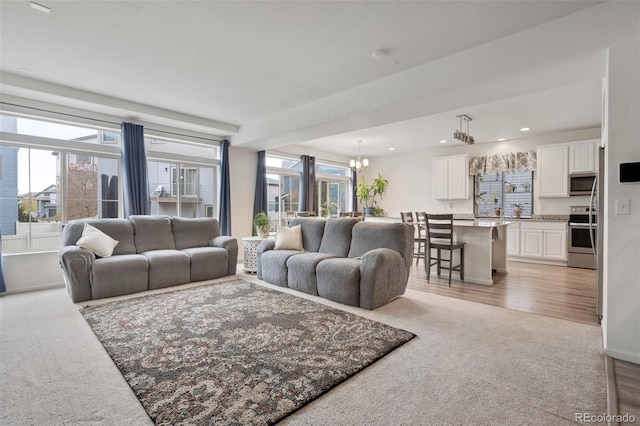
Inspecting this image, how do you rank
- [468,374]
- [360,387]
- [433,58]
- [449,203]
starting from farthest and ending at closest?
[449,203], [433,58], [468,374], [360,387]

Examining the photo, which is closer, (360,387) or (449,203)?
(360,387)

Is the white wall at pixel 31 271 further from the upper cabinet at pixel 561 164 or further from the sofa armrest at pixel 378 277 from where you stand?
the upper cabinet at pixel 561 164

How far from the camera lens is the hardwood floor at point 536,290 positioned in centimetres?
346

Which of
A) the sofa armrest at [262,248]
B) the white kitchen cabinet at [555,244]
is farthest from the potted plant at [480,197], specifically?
the sofa armrest at [262,248]

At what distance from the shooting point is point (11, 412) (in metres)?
1.69

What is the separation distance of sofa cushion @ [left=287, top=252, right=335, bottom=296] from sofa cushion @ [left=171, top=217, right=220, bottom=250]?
5.98ft

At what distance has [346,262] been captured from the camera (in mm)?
3721

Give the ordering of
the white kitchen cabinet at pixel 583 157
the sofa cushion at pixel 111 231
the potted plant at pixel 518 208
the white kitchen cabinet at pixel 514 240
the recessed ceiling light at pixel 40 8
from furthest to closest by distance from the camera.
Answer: the potted plant at pixel 518 208 < the white kitchen cabinet at pixel 514 240 < the white kitchen cabinet at pixel 583 157 < the sofa cushion at pixel 111 231 < the recessed ceiling light at pixel 40 8

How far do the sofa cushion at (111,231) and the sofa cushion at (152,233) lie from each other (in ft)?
0.27

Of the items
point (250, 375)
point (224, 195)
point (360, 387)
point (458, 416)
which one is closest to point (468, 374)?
point (458, 416)

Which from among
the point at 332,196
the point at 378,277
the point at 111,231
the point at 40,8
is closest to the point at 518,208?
the point at 332,196

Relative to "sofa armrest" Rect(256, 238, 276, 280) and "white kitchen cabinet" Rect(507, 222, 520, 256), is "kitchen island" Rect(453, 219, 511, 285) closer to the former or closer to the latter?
"white kitchen cabinet" Rect(507, 222, 520, 256)

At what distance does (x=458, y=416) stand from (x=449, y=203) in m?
7.00

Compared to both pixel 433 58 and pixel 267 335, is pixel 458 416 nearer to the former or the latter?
pixel 267 335
